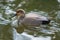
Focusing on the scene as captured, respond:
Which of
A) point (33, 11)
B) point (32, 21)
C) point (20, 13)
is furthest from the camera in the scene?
point (33, 11)

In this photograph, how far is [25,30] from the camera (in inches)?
269

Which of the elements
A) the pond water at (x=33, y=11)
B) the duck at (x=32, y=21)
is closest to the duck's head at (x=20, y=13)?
the pond water at (x=33, y=11)

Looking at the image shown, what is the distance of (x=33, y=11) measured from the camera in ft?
27.3

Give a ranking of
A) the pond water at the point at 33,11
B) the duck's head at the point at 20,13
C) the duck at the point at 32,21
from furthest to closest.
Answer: the duck's head at the point at 20,13 < the duck at the point at 32,21 < the pond water at the point at 33,11

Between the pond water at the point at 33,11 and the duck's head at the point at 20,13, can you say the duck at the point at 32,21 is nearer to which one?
the pond water at the point at 33,11

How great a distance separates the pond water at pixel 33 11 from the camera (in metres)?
6.13

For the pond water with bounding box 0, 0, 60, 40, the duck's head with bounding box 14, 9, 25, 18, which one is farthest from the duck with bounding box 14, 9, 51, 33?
the duck's head with bounding box 14, 9, 25, 18

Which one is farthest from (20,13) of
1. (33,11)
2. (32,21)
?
(32,21)

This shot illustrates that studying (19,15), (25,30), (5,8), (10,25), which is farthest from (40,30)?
(5,8)

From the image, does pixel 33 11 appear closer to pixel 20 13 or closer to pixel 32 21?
pixel 20 13

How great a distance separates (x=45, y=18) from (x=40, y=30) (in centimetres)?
58

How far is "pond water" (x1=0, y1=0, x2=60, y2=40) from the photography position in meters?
6.13

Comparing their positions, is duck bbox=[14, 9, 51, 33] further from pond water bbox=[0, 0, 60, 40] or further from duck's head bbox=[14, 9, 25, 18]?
duck's head bbox=[14, 9, 25, 18]

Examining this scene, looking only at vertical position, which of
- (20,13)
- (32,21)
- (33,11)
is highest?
(33,11)
